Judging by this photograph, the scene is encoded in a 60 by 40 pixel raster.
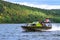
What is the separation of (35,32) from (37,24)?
373cm

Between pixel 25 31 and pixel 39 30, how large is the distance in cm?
486

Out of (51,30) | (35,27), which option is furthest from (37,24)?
(51,30)

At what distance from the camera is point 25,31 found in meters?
108

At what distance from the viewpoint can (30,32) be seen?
10562 cm

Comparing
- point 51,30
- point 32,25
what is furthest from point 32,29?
point 51,30

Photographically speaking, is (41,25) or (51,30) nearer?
(41,25)

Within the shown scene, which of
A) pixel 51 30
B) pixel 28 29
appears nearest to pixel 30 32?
pixel 28 29

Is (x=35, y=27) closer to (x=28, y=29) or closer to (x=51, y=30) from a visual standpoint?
(x=28, y=29)

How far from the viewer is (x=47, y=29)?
10675cm

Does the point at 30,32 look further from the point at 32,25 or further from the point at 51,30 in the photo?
the point at 51,30

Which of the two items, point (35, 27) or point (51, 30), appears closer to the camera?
point (35, 27)

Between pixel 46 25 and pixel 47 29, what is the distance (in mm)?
1413

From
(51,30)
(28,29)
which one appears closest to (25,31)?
(28,29)

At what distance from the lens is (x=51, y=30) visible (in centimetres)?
11200
